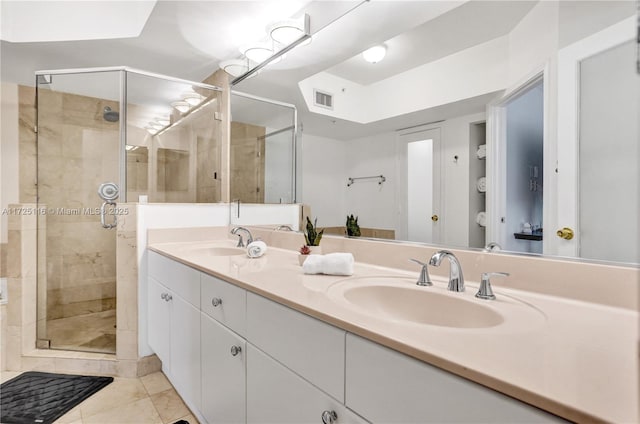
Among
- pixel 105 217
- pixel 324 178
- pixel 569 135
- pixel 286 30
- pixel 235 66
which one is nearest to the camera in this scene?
pixel 569 135

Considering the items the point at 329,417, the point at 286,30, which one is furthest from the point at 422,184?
the point at 286,30

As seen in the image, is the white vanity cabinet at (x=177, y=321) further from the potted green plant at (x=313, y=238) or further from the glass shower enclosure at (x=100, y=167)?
the glass shower enclosure at (x=100, y=167)

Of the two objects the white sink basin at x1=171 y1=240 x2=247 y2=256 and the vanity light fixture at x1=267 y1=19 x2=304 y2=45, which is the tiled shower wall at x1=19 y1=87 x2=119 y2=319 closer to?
the white sink basin at x1=171 y1=240 x2=247 y2=256

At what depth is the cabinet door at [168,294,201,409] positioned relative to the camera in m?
1.44

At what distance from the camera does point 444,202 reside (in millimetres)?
1166

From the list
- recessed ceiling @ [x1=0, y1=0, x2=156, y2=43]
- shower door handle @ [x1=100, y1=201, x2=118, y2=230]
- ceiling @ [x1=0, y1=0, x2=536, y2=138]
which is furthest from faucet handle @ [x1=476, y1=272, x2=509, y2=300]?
shower door handle @ [x1=100, y1=201, x2=118, y2=230]

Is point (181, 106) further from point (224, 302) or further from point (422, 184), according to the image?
point (422, 184)

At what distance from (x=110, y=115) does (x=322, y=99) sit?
204 centimetres

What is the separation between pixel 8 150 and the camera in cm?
262

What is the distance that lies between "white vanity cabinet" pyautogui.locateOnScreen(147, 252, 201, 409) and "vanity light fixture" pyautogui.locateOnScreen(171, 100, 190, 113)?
1.36 metres

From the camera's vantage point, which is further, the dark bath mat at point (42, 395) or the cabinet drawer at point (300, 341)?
the dark bath mat at point (42, 395)

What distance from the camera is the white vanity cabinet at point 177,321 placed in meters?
1.46

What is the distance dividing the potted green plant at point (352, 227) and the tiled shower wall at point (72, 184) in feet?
6.84

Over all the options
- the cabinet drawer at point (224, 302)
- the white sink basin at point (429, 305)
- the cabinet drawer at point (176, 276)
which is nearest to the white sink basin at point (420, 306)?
the white sink basin at point (429, 305)
